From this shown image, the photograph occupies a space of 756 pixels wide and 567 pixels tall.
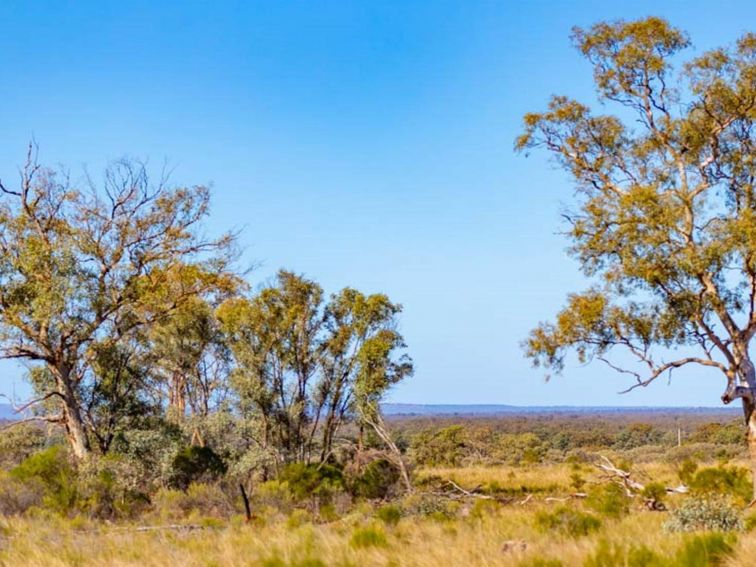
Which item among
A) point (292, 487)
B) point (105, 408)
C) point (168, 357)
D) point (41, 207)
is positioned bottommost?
point (292, 487)

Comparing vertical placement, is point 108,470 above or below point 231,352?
below

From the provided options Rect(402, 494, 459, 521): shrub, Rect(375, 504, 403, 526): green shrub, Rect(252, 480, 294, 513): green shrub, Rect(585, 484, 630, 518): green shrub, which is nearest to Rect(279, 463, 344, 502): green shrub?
Rect(252, 480, 294, 513): green shrub

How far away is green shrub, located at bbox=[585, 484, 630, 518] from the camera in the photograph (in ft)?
43.1

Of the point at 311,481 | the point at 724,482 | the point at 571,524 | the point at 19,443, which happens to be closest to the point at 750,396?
the point at 724,482

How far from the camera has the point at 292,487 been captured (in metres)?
19.5

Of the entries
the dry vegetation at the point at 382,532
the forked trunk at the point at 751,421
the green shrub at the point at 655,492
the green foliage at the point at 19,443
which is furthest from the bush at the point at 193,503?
the green foliage at the point at 19,443

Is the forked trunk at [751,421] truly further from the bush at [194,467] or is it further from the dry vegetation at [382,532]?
the bush at [194,467]

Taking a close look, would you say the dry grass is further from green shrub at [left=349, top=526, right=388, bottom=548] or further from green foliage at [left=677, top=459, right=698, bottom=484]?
green foliage at [left=677, top=459, right=698, bottom=484]

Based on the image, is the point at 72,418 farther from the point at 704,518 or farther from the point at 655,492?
the point at 704,518

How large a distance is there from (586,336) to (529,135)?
4.96 metres

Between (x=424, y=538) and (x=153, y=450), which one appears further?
(x=153, y=450)

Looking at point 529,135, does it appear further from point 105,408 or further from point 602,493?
point 105,408

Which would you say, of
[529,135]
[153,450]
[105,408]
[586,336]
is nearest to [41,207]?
[105,408]

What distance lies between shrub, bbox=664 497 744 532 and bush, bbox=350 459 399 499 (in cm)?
1283
